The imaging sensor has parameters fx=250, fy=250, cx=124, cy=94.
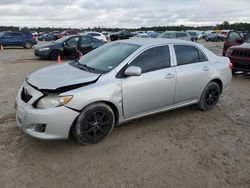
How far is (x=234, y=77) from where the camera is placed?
9648 mm

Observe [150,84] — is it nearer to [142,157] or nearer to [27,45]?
[142,157]

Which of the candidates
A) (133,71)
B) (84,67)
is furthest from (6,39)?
(133,71)

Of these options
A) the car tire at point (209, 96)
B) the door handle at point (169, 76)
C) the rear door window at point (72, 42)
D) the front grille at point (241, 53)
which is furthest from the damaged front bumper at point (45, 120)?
the rear door window at point (72, 42)

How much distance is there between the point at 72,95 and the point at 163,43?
Result: 85.1 inches

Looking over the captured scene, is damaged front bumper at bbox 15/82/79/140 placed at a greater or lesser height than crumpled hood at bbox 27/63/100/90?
lesser

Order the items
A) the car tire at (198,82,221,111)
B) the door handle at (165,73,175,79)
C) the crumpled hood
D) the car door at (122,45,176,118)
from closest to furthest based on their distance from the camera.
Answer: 1. the crumpled hood
2. the car door at (122,45,176,118)
3. the door handle at (165,73,175,79)
4. the car tire at (198,82,221,111)

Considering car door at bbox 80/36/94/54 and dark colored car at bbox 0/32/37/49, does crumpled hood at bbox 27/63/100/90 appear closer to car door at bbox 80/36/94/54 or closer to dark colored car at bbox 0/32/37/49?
car door at bbox 80/36/94/54

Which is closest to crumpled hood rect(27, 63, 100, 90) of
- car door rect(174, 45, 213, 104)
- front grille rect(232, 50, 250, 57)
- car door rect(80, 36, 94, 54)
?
car door rect(174, 45, 213, 104)

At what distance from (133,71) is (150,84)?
0.52m

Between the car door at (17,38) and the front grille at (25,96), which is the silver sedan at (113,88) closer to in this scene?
the front grille at (25,96)

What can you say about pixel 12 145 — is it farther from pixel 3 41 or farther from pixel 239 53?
pixel 3 41

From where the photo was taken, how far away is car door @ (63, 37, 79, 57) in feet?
47.0

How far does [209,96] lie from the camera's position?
18.1ft

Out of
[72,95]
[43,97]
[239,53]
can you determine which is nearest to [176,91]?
[72,95]
